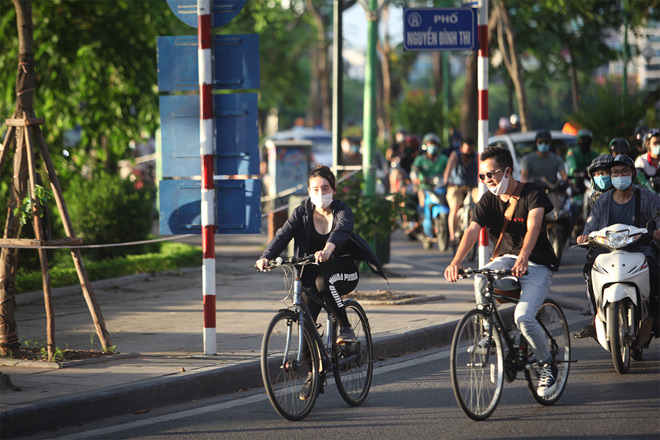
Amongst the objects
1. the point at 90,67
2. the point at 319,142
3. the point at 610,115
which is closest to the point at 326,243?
the point at 90,67

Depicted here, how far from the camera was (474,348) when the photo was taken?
6.38 m

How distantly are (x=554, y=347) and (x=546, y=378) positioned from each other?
27cm

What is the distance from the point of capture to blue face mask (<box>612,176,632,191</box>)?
802 cm

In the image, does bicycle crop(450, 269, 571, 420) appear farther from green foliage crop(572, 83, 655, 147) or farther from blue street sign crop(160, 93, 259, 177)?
green foliage crop(572, 83, 655, 147)

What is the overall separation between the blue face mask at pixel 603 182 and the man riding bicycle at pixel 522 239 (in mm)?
1643

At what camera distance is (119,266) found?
1352 centimetres

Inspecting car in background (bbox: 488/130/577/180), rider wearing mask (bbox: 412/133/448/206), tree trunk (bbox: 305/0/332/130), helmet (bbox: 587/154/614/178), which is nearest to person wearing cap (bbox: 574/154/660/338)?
helmet (bbox: 587/154/614/178)

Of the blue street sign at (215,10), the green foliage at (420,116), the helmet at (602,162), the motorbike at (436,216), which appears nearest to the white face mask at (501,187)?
the helmet at (602,162)

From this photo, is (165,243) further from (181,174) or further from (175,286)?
(181,174)

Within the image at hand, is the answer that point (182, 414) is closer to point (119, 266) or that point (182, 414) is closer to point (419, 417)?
point (419, 417)

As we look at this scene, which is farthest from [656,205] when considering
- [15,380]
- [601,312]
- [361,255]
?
→ [15,380]

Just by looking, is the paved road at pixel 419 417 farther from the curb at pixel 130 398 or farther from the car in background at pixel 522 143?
the car in background at pixel 522 143

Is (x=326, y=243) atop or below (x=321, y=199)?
below

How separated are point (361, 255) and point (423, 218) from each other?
11724 millimetres
